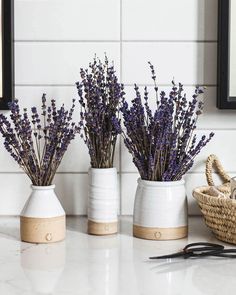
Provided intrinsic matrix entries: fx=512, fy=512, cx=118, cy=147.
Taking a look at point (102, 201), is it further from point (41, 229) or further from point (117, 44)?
point (117, 44)

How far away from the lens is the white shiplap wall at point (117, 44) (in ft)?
3.77

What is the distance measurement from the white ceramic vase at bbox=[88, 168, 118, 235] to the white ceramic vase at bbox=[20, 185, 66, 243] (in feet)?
0.25

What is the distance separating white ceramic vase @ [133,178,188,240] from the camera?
0.98 meters

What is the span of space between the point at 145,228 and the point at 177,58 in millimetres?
403

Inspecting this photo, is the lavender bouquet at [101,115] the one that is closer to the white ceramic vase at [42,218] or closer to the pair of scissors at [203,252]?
the white ceramic vase at [42,218]

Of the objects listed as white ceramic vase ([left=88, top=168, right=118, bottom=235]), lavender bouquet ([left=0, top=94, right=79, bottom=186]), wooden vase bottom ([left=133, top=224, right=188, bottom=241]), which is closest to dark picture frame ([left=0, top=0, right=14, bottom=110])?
lavender bouquet ([left=0, top=94, right=79, bottom=186])

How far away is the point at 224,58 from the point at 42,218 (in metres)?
0.53

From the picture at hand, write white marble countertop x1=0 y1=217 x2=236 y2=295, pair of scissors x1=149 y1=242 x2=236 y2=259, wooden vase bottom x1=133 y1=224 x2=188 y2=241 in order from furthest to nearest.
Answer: wooden vase bottom x1=133 y1=224 x2=188 y2=241 < pair of scissors x1=149 y1=242 x2=236 y2=259 < white marble countertop x1=0 y1=217 x2=236 y2=295

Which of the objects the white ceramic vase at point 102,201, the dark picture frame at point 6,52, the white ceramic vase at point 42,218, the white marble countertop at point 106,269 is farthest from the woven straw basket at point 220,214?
the dark picture frame at point 6,52

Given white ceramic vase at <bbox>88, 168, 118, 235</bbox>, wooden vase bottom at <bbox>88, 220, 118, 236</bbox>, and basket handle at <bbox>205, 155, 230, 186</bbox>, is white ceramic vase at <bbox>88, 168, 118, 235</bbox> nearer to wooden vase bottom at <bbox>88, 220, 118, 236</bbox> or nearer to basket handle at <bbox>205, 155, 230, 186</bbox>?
wooden vase bottom at <bbox>88, 220, 118, 236</bbox>

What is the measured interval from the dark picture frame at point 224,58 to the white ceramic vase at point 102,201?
31 centimetres

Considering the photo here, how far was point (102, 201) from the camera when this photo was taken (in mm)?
1009

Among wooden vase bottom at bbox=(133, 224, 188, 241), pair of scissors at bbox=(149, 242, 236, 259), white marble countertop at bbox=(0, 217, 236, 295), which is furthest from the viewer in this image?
wooden vase bottom at bbox=(133, 224, 188, 241)

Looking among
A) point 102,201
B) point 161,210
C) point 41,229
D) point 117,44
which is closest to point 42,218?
point 41,229
